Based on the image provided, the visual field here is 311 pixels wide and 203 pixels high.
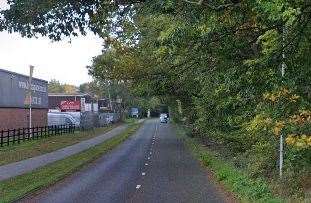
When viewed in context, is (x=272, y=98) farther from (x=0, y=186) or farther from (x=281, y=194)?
(x=0, y=186)

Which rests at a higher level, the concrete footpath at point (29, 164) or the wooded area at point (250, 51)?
the wooded area at point (250, 51)

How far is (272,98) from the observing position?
13453 mm

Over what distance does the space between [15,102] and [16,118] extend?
1.55 metres

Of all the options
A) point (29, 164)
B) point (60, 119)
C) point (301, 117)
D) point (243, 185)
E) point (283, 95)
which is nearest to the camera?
point (301, 117)

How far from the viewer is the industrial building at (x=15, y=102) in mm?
55719

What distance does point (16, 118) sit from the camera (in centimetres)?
5962

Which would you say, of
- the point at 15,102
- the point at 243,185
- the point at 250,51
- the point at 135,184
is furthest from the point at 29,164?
the point at 15,102

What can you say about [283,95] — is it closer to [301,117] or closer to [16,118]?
[301,117]

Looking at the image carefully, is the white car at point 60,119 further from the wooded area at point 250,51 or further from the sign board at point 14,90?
the wooded area at point 250,51

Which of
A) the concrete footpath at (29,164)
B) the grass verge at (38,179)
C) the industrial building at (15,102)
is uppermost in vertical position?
the industrial building at (15,102)

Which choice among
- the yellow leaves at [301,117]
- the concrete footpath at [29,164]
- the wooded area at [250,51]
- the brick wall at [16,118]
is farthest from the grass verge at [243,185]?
the brick wall at [16,118]

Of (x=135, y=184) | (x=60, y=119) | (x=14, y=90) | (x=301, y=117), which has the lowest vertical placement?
(x=135, y=184)

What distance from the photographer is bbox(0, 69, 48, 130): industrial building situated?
55.7 m

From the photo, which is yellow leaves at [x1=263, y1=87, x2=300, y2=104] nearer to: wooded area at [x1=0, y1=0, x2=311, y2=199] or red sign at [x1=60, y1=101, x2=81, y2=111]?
wooded area at [x1=0, y1=0, x2=311, y2=199]
